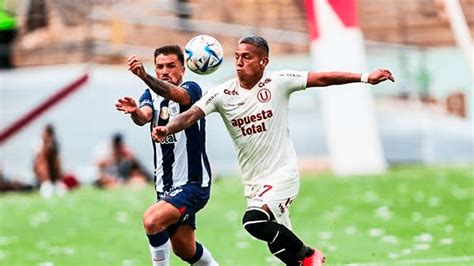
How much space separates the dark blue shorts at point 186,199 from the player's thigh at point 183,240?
0.04 meters

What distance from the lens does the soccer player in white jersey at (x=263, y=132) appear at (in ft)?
34.3

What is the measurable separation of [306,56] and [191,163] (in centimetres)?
2003

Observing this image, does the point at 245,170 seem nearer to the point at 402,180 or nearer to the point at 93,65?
the point at 402,180

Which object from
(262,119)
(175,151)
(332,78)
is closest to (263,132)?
(262,119)

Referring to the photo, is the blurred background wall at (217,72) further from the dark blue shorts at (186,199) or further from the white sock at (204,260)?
the dark blue shorts at (186,199)

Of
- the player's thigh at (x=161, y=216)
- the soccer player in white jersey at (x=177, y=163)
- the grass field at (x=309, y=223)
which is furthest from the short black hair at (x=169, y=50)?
the grass field at (x=309, y=223)

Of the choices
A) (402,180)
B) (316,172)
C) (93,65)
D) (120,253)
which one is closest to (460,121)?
(316,172)

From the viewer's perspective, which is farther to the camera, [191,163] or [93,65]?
[93,65]

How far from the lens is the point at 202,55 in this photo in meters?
10.6

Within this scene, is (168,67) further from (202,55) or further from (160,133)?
(160,133)

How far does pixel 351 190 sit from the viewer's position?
21.9 m

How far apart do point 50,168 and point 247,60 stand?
17.3 m

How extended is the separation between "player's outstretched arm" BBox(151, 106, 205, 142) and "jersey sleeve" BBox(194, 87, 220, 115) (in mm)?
38

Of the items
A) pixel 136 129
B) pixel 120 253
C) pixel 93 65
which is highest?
pixel 93 65
